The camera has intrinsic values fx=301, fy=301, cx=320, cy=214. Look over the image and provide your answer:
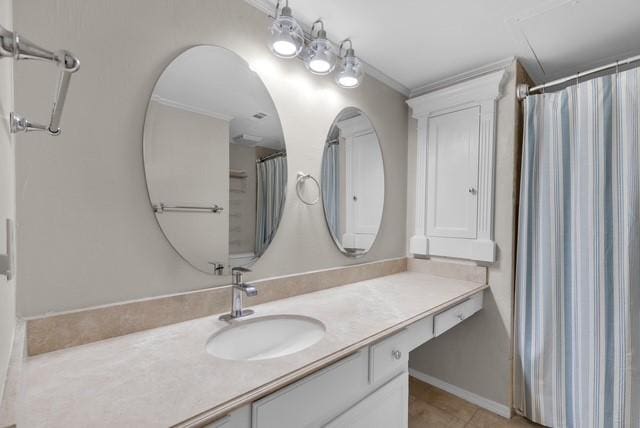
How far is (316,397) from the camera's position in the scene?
88 centimetres

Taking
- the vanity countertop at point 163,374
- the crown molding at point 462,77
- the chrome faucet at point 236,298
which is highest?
the crown molding at point 462,77

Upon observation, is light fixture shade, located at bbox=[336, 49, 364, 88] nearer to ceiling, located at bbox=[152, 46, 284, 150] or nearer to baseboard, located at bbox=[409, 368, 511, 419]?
ceiling, located at bbox=[152, 46, 284, 150]

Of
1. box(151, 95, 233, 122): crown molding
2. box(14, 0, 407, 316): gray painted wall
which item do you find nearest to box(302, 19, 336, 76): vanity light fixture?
box(14, 0, 407, 316): gray painted wall

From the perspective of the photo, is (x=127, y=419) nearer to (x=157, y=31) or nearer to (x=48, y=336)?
(x=48, y=336)

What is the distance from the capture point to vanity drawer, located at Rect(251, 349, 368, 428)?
767 mm

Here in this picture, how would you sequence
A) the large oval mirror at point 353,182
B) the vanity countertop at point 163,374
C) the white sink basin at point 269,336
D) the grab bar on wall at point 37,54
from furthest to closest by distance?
the large oval mirror at point 353,182 < the white sink basin at point 269,336 < the vanity countertop at point 163,374 < the grab bar on wall at point 37,54

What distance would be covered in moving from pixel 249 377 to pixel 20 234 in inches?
29.9

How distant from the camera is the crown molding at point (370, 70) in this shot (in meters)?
1.38

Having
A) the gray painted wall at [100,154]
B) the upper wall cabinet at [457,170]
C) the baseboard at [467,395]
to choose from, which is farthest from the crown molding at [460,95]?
the baseboard at [467,395]

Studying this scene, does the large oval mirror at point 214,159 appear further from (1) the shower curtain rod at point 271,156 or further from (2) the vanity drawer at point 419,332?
(2) the vanity drawer at point 419,332

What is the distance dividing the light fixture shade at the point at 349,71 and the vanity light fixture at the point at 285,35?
0.34m

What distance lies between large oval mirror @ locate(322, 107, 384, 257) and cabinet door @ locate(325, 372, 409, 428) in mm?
777

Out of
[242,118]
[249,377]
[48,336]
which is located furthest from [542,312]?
[48,336]

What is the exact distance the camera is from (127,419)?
0.60 metres
